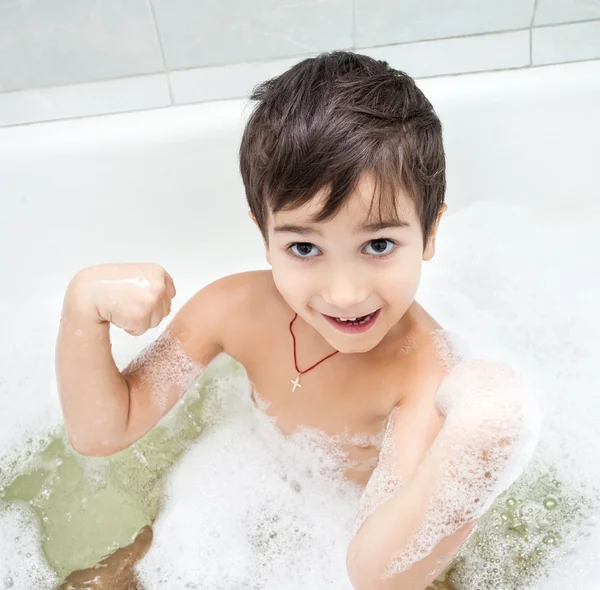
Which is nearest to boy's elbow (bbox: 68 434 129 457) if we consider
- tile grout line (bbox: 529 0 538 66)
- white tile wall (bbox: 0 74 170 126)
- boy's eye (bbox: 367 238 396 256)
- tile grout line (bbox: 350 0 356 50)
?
boy's eye (bbox: 367 238 396 256)

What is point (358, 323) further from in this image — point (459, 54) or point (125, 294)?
point (459, 54)

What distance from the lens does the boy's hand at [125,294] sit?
836mm

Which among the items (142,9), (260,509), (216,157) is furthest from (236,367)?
(142,9)

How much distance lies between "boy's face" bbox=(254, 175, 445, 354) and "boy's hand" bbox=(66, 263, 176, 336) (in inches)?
5.7

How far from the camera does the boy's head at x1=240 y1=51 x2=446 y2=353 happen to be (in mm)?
698

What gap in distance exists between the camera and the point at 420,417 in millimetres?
825

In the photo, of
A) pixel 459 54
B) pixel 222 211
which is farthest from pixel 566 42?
pixel 222 211

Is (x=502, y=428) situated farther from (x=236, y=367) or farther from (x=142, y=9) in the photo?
(x=142, y=9)

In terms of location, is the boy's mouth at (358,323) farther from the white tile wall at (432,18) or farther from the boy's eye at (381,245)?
the white tile wall at (432,18)

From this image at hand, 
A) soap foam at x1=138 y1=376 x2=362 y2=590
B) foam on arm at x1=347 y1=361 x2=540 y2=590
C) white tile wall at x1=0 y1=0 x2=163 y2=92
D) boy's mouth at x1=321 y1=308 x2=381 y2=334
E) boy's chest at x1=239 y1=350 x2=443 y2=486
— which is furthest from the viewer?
white tile wall at x1=0 y1=0 x2=163 y2=92

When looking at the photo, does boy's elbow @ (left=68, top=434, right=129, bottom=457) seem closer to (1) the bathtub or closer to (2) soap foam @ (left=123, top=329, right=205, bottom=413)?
(2) soap foam @ (left=123, top=329, right=205, bottom=413)

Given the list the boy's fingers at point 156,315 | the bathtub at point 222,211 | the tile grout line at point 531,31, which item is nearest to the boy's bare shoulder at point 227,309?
the boy's fingers at point 156,315

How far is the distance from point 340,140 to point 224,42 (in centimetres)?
69

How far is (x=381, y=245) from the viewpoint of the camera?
74cm
